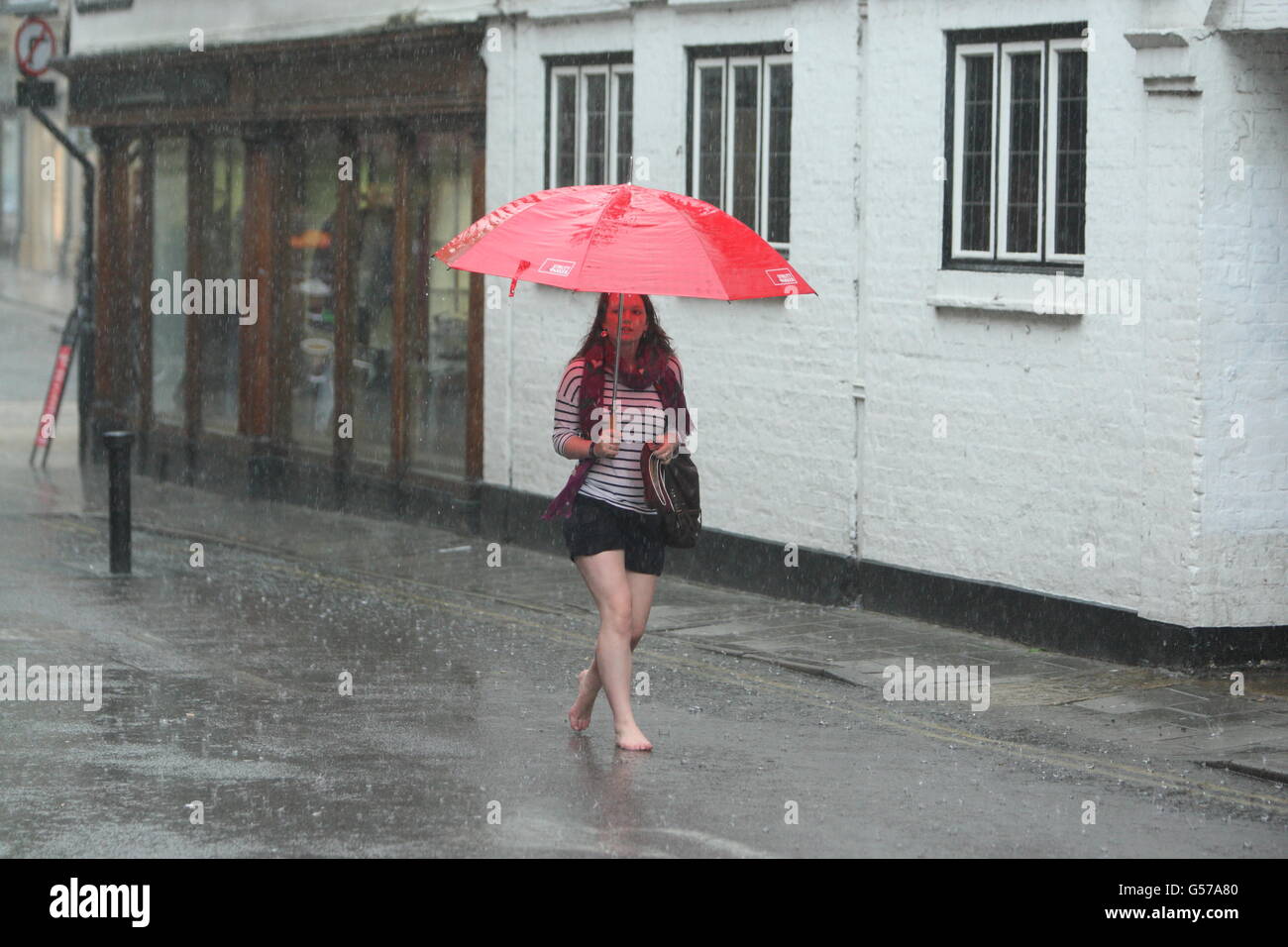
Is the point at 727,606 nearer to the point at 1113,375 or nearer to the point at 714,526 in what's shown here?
the point at 714,526

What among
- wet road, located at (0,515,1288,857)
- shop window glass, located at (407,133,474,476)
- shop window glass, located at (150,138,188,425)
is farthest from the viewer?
shop window glass, located at (150,138,188,425)

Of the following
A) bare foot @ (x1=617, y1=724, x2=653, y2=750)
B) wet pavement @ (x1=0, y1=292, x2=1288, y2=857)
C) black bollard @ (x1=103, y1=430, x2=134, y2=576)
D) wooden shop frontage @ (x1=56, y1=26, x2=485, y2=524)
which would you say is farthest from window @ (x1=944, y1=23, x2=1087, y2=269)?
black bollard @ (x1=103, y1=430, x2=134, y2=576)

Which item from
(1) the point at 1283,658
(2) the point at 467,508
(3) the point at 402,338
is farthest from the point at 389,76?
(1) the point at 1283,658

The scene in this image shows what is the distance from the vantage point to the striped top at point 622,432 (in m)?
9.05

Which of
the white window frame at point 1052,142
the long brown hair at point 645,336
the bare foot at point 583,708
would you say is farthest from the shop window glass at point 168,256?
the long brown hair at point 645,336

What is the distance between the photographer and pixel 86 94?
2222 cm

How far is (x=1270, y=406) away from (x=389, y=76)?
873 cm

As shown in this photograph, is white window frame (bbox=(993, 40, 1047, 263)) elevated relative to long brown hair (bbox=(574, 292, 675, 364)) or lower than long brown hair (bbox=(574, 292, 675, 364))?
elevated

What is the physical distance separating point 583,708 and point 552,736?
0.18m

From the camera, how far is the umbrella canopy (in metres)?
8.44

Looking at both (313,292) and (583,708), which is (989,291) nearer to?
(583,708)

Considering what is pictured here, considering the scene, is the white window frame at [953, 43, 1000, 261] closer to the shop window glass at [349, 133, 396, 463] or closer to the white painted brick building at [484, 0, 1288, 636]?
the white painted brick building at [484, 0, 1288, 636]

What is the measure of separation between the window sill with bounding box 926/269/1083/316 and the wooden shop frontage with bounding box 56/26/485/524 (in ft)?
16.7

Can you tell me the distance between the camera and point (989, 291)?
479 inches
